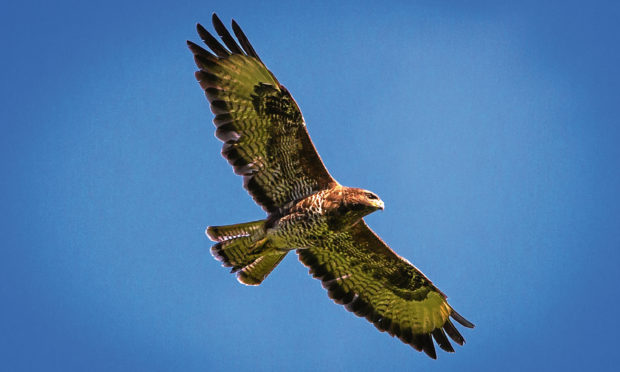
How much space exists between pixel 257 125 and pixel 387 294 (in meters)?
3.42

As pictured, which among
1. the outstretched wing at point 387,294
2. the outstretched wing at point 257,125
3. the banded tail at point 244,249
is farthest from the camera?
the outstretched wing at point 387,294

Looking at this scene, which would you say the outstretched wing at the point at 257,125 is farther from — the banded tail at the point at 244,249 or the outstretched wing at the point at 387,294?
the outstretched wing at the point at 387,294

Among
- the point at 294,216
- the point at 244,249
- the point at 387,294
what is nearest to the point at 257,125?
the point at 294,216

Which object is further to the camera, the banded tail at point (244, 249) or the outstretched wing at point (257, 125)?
the banded tail at point (244, 249)

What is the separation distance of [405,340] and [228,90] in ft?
15.6

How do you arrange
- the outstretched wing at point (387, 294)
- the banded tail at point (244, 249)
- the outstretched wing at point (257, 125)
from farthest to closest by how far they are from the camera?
the outstretched wing at point (387, 294), the banded tail at point (244, 249), the outstretched wing at point (257, 125)

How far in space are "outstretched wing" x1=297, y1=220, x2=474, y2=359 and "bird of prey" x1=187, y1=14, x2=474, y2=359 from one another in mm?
15

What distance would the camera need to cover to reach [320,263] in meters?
11.3

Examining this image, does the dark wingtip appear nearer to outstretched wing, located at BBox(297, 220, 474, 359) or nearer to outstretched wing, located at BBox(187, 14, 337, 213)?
outstretched wing, located at BBox(297, 220, 474, 359)

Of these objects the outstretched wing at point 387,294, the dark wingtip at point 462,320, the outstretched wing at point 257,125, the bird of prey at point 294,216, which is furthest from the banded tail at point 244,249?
the dark wingtip at point 462,320

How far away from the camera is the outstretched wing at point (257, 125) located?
9.85 meters

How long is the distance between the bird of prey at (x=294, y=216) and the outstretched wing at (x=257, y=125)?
0.01m

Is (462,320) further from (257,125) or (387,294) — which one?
(257,125)

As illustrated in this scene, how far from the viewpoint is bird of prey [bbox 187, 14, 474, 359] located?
389 inches
